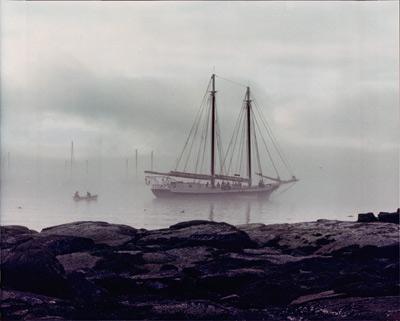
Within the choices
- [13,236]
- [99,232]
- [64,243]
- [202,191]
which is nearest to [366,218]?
[99,232]

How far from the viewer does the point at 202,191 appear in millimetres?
81312

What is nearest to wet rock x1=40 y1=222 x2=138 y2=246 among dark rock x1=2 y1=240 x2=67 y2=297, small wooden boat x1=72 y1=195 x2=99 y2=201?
dark rock x1=2 y1=240 x2=67 y2=297

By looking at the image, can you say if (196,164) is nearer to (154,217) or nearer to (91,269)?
(154,217)

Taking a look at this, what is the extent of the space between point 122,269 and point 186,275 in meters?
2.01

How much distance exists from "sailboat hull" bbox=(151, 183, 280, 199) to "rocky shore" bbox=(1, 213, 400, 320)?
61.7 metres

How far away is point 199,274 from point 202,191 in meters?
67.3

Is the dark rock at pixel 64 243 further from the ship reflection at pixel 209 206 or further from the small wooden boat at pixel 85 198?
the small wooden boat at pixel 85 198

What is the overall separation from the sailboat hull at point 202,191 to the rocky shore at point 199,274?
61.7 meters

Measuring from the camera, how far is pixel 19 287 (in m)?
12.7

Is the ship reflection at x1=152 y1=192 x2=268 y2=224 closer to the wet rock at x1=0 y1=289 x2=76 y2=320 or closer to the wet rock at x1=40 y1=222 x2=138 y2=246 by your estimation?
the wet rock at x1=40 y1=222 x2=138 y2=246

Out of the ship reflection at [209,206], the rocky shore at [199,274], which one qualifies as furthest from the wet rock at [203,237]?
the ship reflection at [209,206]

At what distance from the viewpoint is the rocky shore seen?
37.3 ft

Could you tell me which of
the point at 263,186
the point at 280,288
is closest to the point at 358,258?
the point at 280,288

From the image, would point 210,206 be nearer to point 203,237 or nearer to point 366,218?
point 366,218
